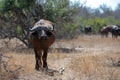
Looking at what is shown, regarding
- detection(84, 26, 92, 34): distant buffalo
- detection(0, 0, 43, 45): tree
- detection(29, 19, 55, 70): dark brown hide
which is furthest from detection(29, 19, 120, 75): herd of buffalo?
detection(84, 26, 92, 34): distant buffalo

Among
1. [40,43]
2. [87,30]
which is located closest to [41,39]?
[40,43]

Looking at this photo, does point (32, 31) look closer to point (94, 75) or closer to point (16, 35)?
point (94, 75)

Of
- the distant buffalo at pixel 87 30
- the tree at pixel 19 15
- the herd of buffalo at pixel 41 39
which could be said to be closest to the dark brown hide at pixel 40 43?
the herd of buffalo at pixel 41 39

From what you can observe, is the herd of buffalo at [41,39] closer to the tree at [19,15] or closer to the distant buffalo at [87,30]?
the tree at [19,15]

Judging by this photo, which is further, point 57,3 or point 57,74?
point 57,3

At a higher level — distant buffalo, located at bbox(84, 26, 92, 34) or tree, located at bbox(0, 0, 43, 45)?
tree, located at bbox(0, 0, 43, 45)

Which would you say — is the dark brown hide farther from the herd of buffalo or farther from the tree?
the tree

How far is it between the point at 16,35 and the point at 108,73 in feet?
35.4

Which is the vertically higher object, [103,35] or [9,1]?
[9,1]

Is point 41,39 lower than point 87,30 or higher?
higher

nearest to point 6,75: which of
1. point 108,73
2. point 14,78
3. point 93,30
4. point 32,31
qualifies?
point 14,78

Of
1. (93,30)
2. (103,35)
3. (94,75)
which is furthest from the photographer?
(93,30)

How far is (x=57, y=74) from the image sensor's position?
10633 millimetres

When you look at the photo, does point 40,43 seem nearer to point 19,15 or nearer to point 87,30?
point 19,15
